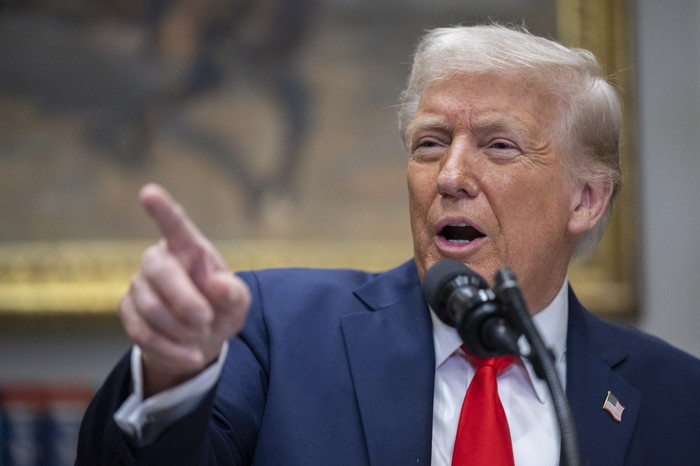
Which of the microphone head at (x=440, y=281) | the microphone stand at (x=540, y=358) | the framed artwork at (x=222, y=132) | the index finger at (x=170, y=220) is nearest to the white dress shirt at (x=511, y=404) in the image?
the microphone head at (x=440, y=281)

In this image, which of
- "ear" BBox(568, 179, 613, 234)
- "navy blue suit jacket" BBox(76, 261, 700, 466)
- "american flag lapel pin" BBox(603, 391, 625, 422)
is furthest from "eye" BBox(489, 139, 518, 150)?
"american flag lapel pin" BBox(603, 391, 625, 422)

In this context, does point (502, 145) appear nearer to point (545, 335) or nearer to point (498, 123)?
point (498, 123)

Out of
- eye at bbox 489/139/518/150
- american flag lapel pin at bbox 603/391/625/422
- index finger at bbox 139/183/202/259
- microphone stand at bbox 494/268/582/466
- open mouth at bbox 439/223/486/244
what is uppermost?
index finger at bbox 139/183/202/259

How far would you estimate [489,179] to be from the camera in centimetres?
231

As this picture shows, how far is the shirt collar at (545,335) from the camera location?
90.9 inches

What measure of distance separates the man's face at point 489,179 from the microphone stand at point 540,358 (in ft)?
2.62

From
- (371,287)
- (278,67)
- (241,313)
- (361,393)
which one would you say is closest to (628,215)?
(278,67)

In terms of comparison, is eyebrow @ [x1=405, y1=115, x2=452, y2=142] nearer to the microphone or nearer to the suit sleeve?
the suit sleeve

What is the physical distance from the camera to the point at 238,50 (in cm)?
407

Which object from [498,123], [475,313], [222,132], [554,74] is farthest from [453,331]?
[222,132]

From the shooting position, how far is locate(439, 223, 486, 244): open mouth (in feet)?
7.70

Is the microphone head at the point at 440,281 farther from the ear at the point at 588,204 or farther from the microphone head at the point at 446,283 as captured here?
the ear at the point at 588,204

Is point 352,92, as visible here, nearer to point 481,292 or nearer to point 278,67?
point 278,67

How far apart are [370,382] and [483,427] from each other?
28 centimetres
